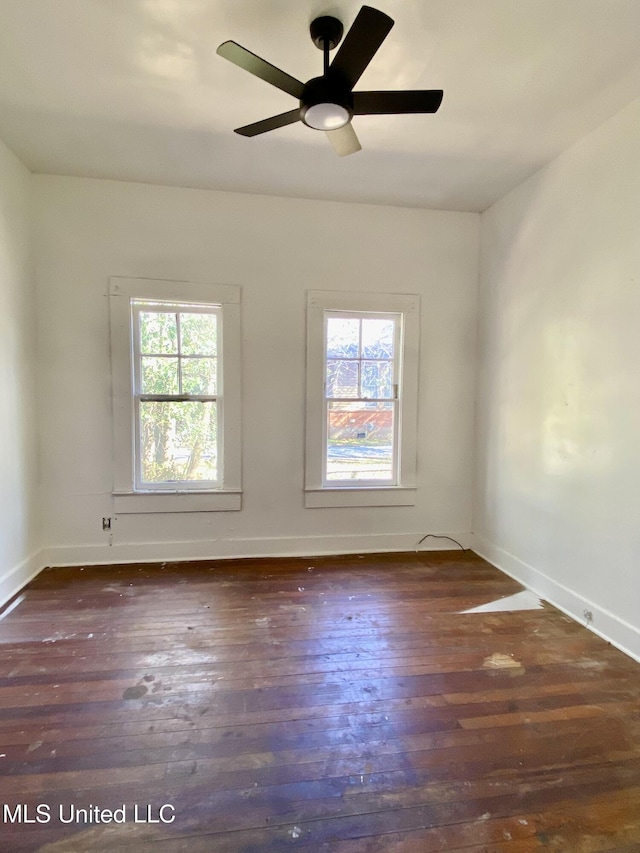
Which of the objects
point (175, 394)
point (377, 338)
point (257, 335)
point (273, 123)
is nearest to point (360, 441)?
point (377, 338)

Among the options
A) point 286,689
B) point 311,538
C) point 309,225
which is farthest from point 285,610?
point 309,225

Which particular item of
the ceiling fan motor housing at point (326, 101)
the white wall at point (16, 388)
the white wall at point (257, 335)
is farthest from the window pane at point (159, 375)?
the ceiling fan motor housing at point (326, 101)

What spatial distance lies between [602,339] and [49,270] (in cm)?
374

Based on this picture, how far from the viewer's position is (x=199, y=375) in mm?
3369

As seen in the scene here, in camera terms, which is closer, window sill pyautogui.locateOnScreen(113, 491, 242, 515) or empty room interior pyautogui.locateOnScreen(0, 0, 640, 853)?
empty room interior pyautogui.locateOnScreen(0, 0, 640, 853)

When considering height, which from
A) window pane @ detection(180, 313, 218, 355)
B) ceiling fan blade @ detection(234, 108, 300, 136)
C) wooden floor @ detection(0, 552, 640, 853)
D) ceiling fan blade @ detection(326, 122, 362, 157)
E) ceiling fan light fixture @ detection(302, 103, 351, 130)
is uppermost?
ceiling fan blade @ detection(326, 122, 362, 157)

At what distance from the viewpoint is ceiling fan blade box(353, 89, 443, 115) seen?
172 centimetres

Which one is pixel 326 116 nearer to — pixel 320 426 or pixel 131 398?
pixel 320 426

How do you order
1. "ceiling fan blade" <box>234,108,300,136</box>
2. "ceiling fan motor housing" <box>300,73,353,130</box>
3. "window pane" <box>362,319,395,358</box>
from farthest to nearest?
"window pane" <box>362,319,395,358</box> → "ceiling fan blade" <box>234,108,300,136</box> → "ceiling fan motor housing" <box>300,73,353,130</box>

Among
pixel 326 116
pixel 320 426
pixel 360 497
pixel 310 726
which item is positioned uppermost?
pixel 326 116

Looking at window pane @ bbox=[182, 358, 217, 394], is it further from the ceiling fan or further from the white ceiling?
the ceiling fan

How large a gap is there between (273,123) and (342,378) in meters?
1.93

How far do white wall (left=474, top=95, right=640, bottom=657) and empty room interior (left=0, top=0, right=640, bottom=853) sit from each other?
22mm

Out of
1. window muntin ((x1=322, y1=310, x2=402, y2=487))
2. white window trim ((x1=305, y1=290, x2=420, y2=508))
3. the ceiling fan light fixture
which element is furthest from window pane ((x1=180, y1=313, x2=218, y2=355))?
the ceiling fan light fixture
